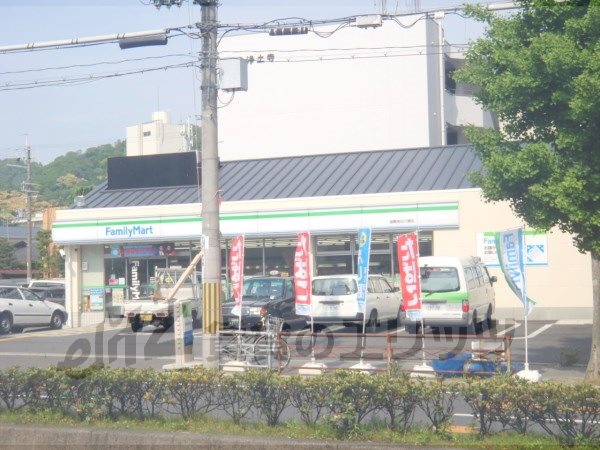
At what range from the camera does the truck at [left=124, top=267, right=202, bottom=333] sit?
86.7 feet

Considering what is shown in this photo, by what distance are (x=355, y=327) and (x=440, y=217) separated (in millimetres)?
5973

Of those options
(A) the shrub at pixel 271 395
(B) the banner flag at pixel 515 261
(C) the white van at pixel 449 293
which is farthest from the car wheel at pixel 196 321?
(A) the shrub at pixel 271 395

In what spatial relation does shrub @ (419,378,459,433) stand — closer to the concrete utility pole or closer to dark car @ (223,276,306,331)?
the concrete utility pole

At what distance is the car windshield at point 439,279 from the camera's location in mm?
22156

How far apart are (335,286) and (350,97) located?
82.3 feet

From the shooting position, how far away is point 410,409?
9.20 meters

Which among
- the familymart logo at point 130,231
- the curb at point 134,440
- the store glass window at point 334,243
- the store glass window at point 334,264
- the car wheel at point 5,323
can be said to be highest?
the familymart logo at point 130,231

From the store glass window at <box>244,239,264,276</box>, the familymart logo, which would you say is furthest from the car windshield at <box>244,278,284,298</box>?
the familymart logo

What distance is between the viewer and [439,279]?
22.3 meters

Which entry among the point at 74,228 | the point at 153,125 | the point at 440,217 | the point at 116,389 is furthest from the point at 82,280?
the point at 153,125

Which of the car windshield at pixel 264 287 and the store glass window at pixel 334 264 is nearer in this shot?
the car windshield at pixel 264 287

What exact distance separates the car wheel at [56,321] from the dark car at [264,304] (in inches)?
335

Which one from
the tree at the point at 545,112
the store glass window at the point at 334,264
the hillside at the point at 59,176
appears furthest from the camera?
the hillside at the point at 59,176

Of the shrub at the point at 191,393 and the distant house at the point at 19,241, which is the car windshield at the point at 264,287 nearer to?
the shrub at the point at 191,393
